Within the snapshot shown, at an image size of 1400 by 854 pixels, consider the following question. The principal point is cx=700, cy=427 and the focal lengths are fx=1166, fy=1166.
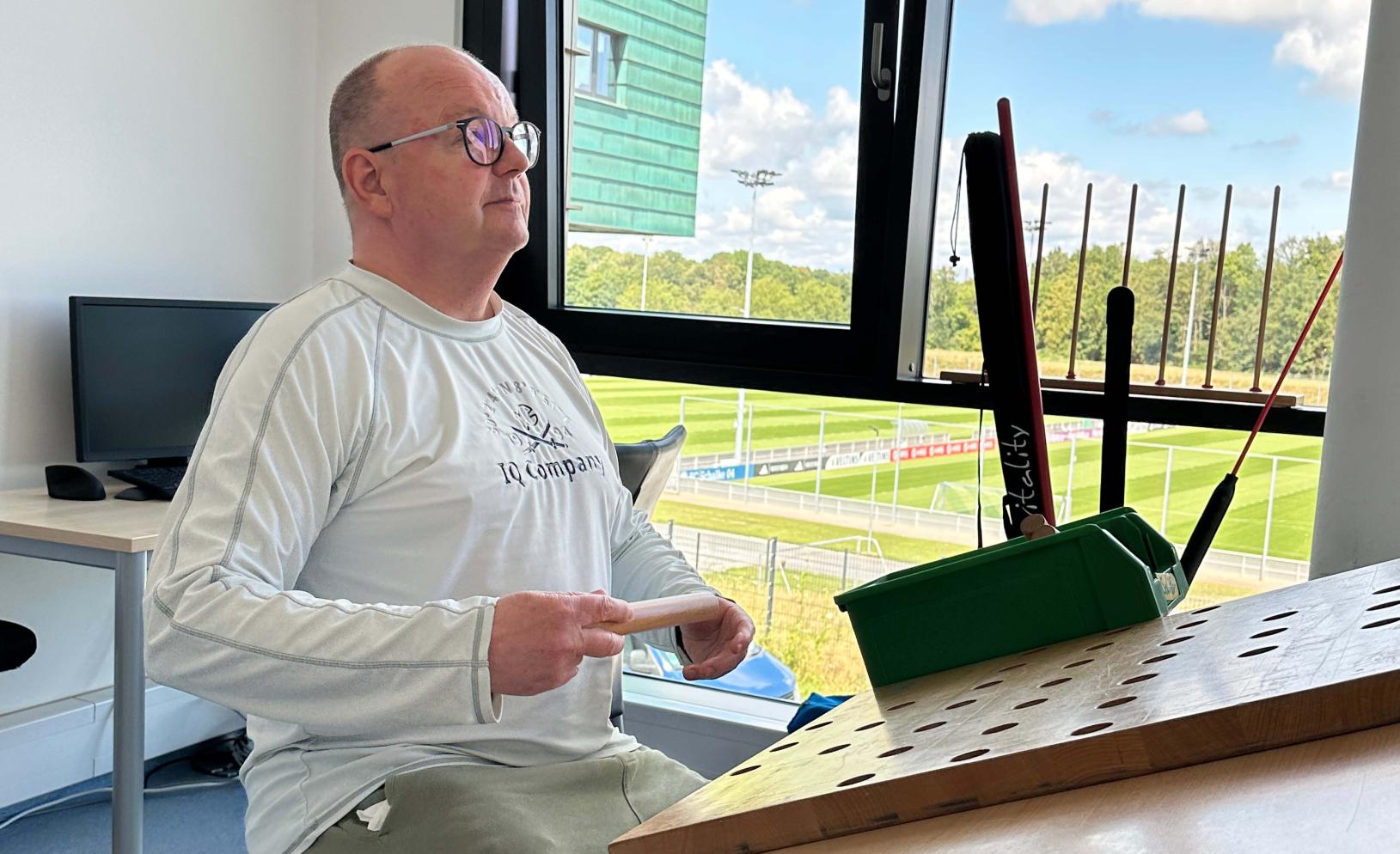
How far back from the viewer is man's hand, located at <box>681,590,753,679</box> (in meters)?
1.28

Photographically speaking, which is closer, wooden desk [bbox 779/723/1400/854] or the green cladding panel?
wooden desk [bbox 779/723/1400/854]

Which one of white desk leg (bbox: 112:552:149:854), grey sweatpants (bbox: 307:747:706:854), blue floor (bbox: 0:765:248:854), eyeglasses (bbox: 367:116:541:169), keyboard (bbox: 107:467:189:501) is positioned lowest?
blue floor (bbox: 0:765:248:854)

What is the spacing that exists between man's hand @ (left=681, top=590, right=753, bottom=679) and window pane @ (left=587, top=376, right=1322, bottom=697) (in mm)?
1171

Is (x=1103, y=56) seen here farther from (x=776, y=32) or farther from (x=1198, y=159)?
(x=776, y=32)

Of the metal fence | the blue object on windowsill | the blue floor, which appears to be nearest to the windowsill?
the metal fence

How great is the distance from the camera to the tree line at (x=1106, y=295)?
220cm

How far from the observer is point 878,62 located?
2.51 meters

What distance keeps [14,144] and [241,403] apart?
5.71ft

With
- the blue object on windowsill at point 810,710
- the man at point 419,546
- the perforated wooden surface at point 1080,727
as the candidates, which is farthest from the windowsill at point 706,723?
the perforated wooden surface at point 1080,727

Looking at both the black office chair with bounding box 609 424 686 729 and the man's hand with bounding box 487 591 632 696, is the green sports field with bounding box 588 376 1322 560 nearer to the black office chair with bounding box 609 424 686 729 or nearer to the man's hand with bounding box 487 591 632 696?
the black office chair with bounding box 609 424 686 729

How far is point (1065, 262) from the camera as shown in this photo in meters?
2.38

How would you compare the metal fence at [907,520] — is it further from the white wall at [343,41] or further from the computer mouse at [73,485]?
the computer mouse at [73,485]

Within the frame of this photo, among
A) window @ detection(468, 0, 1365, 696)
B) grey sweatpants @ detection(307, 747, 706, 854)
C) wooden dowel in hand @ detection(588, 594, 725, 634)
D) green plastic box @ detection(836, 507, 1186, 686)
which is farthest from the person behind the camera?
window @ detection(468, 0, 1365, 696)

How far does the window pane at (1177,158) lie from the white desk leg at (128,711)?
1756mm
